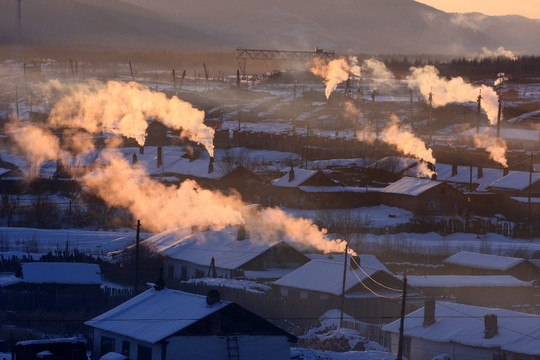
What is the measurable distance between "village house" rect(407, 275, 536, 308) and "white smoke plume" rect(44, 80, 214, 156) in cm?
1810

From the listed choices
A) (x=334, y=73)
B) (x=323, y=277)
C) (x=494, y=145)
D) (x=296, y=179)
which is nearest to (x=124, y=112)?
(x=296, y=179)

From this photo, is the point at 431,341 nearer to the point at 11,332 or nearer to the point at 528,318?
the point at 528,318

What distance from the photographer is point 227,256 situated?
87.1 feet

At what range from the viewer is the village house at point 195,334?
15.8 metres

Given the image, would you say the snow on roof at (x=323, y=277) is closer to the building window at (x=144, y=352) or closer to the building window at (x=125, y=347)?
the building window at (x=125, y=347)

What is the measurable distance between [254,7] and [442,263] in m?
171

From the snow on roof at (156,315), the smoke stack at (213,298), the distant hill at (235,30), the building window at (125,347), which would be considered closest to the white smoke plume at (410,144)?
the snow on roof at (156,315)

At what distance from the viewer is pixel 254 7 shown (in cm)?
19662

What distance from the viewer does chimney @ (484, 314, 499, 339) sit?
57.0ft

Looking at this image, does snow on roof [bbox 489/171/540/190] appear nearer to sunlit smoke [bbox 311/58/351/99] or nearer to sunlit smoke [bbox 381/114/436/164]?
sunlit smoke [bbox 381/114/436/164]

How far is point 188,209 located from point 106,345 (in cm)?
1469


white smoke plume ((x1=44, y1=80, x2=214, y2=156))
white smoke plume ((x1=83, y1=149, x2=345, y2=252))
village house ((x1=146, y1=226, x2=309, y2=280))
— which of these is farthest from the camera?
white smoke plume ((x1=44, y1=80, x2=214, y2=156))

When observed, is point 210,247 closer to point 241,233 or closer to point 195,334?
point 241,233

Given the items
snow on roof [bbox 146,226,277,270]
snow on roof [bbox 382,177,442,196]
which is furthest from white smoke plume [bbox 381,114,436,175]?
snow on roof [bbox 146,226,277,270]
